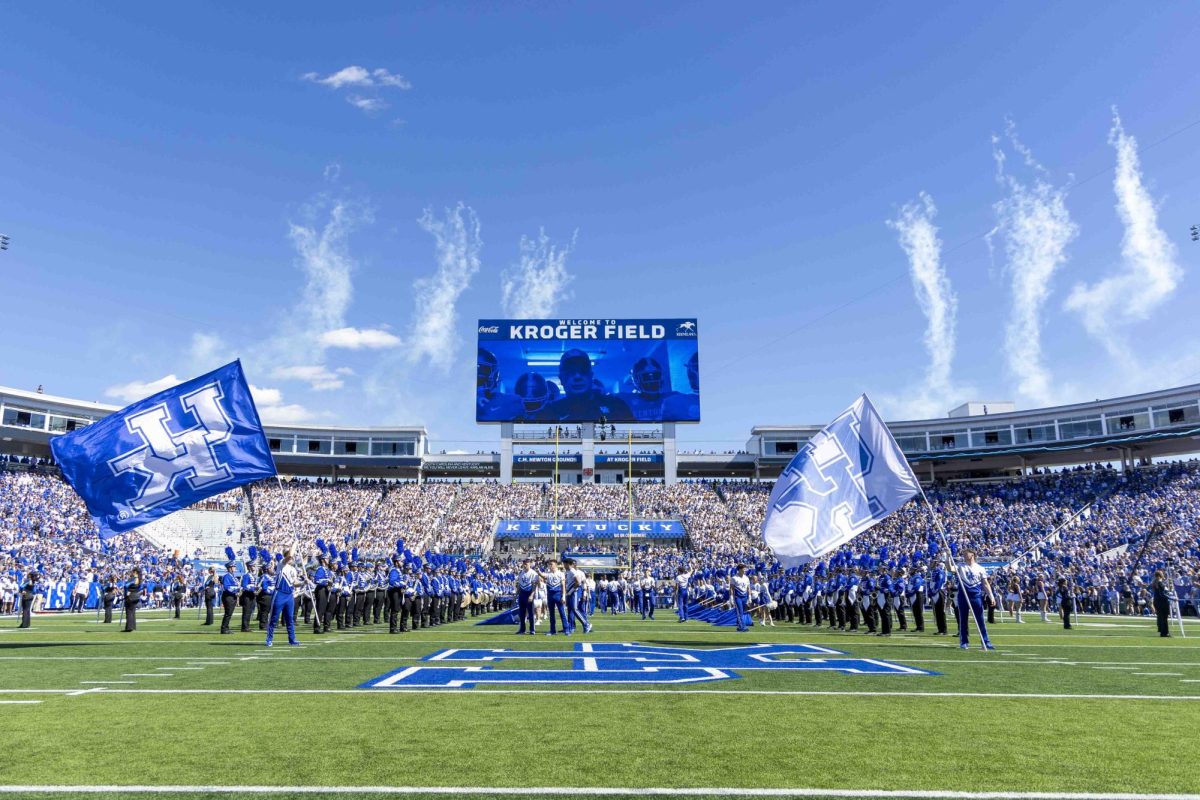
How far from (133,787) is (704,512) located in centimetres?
5427

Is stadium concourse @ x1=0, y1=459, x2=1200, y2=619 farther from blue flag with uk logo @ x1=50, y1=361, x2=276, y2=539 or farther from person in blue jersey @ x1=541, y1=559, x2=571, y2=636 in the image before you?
blue flag with uk logo @ x1=50, y1=361, x2=276, y2=539

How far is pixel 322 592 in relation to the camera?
18.2 m

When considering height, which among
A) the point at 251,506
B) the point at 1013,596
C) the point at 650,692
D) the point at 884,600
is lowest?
the point at 1013,596

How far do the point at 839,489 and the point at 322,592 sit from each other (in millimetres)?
11642

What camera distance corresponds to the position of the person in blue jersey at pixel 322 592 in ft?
57.9

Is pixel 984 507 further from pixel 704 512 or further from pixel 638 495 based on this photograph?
pixel 638 495

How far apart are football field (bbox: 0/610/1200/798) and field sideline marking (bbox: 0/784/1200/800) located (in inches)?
0.8

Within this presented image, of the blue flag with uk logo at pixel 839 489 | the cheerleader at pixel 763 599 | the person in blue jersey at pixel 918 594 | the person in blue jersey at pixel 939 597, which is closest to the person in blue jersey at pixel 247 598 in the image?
the blue flag with uk logo at pixel 839 489

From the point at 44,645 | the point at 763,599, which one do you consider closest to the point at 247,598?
the point at 44,645

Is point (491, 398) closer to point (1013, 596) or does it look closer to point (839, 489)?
point (1013, 596)

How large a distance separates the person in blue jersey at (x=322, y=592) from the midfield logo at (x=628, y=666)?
597 cm

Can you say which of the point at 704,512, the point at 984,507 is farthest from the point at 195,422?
the point at 984,507

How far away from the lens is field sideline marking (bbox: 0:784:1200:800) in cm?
433

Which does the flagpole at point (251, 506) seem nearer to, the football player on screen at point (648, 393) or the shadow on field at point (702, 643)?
the football player on screen at point (648, 393)
